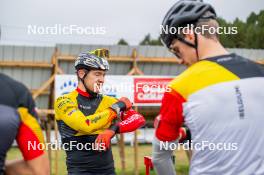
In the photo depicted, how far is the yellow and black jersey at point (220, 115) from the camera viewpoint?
2.73 meters

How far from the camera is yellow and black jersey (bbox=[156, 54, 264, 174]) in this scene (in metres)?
2.73

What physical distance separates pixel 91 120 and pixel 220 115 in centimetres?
266

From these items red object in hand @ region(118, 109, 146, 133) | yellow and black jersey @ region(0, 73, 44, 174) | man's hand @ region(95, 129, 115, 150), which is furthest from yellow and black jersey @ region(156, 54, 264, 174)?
red object in hand @ region(118, 109, 146, 133)

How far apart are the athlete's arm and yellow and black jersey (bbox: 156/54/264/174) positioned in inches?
96.7

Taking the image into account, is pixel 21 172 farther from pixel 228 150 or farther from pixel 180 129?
pixel 228 150

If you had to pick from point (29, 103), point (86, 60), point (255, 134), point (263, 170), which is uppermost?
point (86, 60)

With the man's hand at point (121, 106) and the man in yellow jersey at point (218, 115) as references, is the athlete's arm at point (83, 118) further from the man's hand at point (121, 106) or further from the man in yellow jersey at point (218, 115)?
the man in yellow jersey at point (218, 115)

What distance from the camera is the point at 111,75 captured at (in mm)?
13781

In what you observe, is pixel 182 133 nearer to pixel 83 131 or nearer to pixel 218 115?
pixel 218 115

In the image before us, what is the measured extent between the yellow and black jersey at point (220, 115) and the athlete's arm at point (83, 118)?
2.46 meters

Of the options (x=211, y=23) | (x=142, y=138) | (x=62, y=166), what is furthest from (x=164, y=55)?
(x=142, y=138)

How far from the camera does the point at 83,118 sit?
520cm

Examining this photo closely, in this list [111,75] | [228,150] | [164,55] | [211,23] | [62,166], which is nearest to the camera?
[228,150]

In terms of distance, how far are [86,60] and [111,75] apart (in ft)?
26.5
